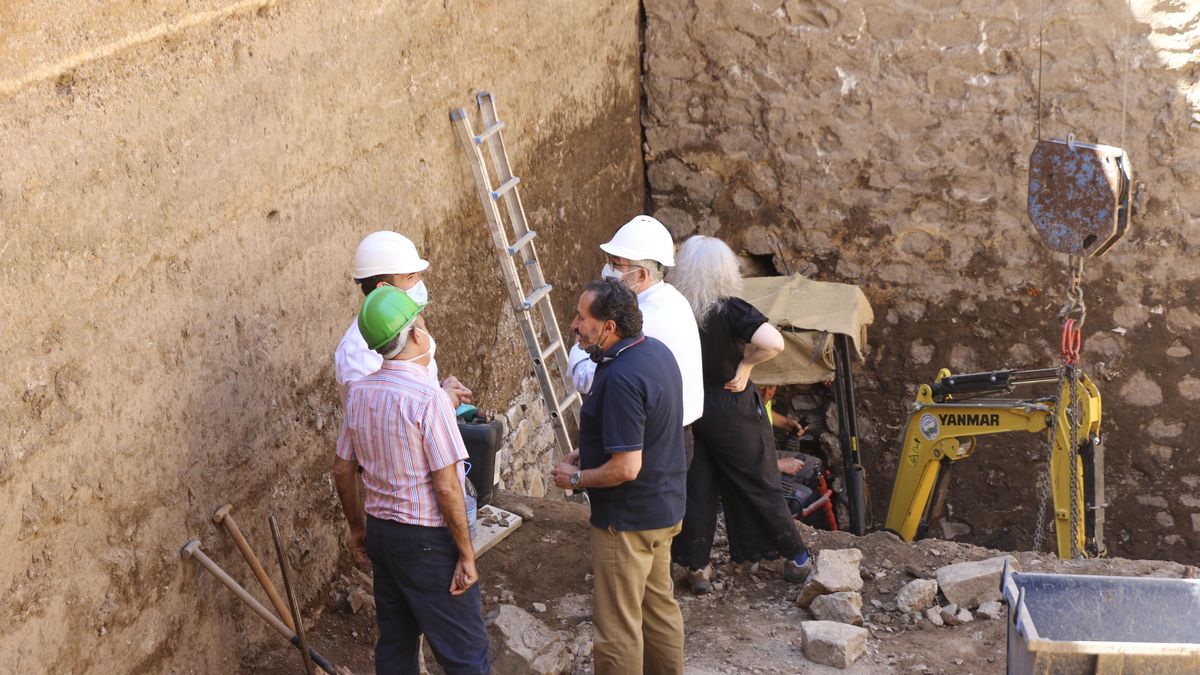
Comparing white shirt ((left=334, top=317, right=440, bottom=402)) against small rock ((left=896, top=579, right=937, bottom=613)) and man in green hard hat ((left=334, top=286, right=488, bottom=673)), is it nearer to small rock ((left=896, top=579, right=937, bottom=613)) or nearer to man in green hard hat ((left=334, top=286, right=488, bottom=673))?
man in green hard hat ((left=334, top=286, right=488, bottom=673))

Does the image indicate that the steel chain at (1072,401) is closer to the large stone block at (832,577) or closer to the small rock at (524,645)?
the large stone block at (832,577)

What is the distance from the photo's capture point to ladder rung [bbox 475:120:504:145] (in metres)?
6.15

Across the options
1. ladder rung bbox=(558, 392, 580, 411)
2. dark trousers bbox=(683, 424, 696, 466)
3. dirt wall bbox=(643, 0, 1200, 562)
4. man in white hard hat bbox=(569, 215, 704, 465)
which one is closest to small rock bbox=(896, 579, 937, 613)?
dark trousers bbox=(683, 424, 696, 466)

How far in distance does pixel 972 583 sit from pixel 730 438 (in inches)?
48.3

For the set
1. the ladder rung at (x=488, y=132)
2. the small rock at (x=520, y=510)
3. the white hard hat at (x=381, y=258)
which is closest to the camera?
the white hard hat at (x=381, y=258)

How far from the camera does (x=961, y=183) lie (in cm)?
820

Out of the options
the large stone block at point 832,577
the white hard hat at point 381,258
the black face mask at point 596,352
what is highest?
the white hard hat at point 381,258

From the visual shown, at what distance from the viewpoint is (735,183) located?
875cm

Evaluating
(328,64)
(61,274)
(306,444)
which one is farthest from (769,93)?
(61,274)

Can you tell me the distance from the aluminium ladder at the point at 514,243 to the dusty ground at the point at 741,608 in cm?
70

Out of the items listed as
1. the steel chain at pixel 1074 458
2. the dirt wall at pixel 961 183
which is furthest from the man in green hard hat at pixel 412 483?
the dirt wall at pixel 961 183

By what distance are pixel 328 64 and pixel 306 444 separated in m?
1.51

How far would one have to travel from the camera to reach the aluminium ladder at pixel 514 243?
244 inches

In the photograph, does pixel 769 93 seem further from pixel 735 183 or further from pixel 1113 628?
pixel 1113 628
